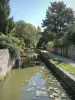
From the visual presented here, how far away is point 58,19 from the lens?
54156 mm

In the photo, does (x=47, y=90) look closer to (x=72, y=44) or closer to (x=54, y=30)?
(x=72, y=44)

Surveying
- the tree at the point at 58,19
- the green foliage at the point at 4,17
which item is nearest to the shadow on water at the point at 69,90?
the green foliage at the point at 4,17

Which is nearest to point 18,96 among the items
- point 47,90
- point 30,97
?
point 30,97

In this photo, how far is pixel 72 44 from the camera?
25156mm

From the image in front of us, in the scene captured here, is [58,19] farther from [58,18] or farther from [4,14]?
[4,14]

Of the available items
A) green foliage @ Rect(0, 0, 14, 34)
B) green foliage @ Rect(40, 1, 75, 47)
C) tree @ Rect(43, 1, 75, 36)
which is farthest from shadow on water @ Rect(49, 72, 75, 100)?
tree @ Rect(43, 1, 75, 36)

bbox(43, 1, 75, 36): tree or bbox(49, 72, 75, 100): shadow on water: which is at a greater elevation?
bbox(43, 1, 75, 36): tree

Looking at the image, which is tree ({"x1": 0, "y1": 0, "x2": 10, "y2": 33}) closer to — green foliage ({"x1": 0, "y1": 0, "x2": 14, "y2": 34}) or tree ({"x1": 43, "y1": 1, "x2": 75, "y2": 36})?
green foliage ({"x1": 0, "y1": 0, "x2": 14, "y2": 34})

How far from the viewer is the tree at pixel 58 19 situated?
53.8m

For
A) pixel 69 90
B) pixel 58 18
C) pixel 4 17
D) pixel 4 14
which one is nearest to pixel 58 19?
pixel 58 18

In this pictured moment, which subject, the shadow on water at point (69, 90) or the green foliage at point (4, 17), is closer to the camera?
the shadow on water at point (69, 90)

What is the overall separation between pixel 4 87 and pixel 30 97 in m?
3.15

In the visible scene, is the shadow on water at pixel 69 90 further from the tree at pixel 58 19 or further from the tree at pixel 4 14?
the tree at pixel 58 19

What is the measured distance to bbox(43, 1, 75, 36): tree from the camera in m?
53.8
